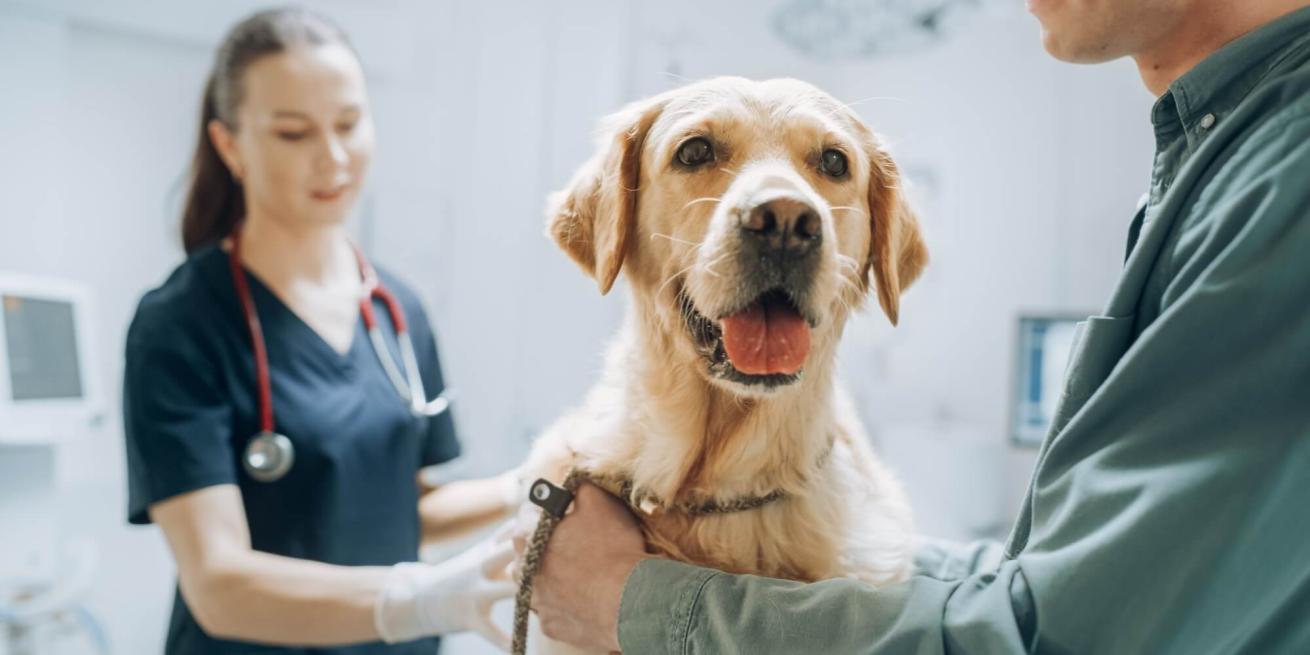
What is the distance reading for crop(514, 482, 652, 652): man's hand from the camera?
0.99 meters

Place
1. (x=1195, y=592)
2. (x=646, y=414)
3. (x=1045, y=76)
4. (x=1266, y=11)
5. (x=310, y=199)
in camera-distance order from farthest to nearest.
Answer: (x=1045, y=76) < (x=310, y=199) < (x=646, y=414) < (x=1266, y=11) < (x=1195, y=592)

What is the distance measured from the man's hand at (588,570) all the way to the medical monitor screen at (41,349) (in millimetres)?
1472

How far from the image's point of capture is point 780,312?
1047 millimetres

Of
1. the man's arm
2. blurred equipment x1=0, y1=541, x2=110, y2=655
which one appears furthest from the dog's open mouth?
blurred equipment x1=0, y1=541, x2=110, y2=655

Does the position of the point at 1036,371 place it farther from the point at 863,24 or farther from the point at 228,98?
the point at 228,98

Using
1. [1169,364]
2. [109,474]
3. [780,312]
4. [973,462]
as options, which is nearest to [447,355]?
[109,474]

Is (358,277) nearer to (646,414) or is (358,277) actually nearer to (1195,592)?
(646,414)

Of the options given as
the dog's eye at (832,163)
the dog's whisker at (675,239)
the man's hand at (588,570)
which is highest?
the dog's eye at (832,163)

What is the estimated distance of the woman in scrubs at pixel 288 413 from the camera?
4.66 feet

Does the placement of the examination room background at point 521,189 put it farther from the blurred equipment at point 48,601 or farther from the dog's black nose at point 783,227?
the dog's black nose at point 783,227

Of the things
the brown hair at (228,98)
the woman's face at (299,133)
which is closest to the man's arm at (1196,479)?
the woman's face at (299,133)

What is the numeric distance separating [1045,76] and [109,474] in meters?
3.69

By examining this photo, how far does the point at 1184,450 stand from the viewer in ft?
2.23

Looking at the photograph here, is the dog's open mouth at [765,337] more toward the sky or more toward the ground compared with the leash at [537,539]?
more toward the sky
